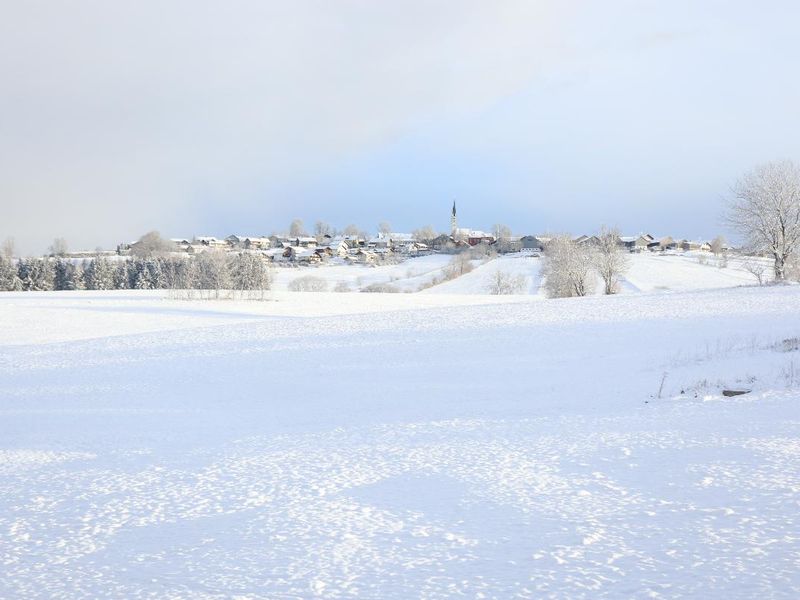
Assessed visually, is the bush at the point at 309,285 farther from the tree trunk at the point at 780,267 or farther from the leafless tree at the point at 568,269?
the tree trunk at the point at 780,267

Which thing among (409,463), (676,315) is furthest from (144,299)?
(409,463)

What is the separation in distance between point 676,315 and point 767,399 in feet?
65.9

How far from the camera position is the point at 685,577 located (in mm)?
5758

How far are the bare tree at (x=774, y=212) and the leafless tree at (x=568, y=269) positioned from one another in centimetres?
1805

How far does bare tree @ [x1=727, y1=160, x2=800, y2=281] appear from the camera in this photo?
51156 millimetres

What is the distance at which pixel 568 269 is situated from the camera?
6838 centimetres

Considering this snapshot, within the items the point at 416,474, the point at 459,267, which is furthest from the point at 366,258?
the point at 416,474

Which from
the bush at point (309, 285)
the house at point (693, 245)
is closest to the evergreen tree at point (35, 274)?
the bush at point (309, 285)

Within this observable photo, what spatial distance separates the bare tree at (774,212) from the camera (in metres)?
51.2

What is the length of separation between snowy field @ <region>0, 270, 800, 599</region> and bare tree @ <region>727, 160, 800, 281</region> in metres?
33.2

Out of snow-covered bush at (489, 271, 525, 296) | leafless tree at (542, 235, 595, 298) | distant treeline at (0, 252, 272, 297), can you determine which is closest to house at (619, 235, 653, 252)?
snow-covered bush at (489, 271, 525, 296)

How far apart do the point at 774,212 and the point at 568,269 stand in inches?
829

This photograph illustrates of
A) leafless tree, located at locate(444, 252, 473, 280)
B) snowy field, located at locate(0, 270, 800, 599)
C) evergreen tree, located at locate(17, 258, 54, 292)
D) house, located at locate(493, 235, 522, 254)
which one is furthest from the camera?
house, located at locate(493, 235, 522, 254)

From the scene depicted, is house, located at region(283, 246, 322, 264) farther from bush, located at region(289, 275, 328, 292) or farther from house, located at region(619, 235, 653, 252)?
house, located at region(619, 235, 653, 252)
